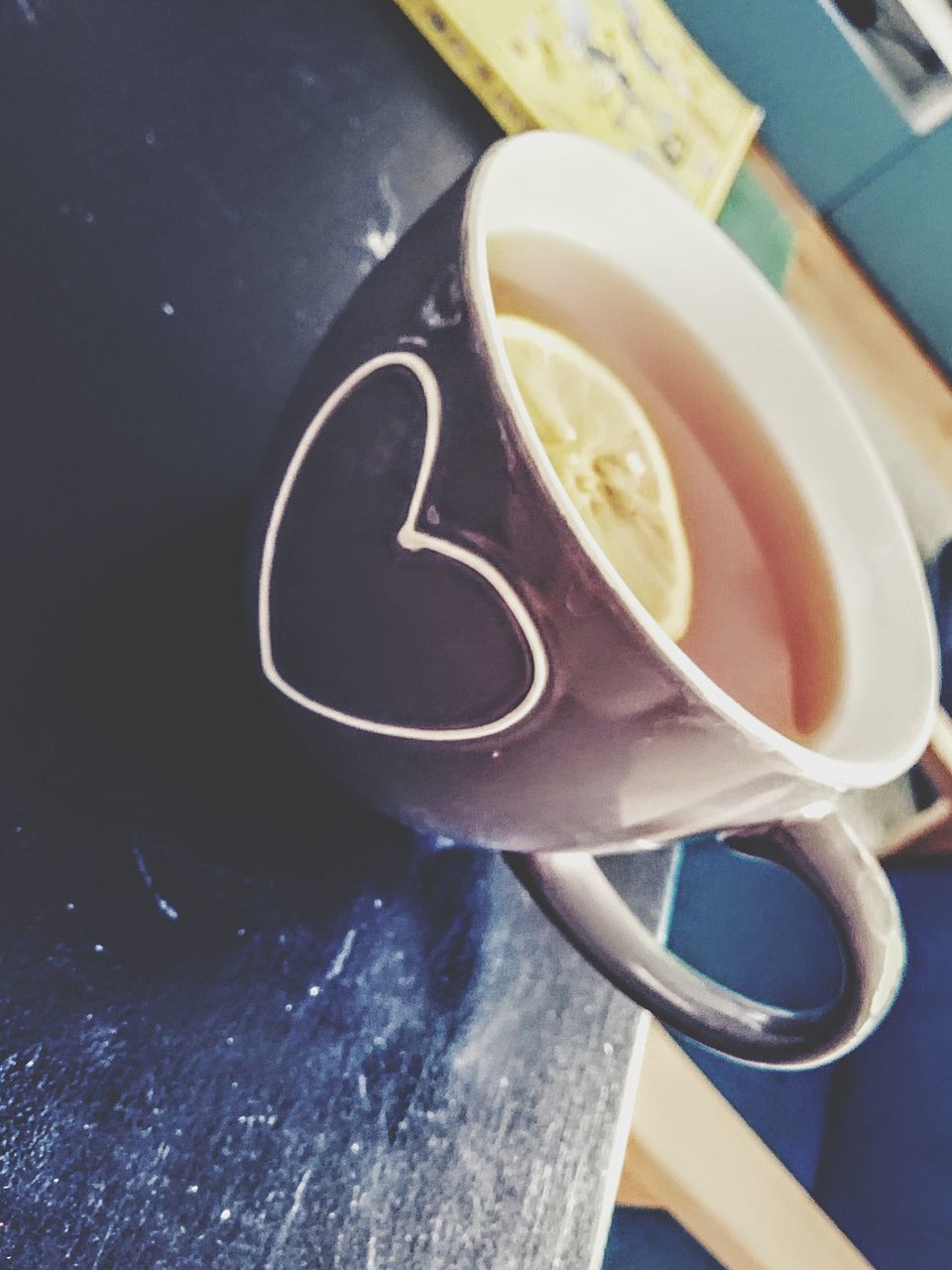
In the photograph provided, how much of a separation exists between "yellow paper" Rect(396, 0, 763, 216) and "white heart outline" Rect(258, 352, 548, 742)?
275 mm

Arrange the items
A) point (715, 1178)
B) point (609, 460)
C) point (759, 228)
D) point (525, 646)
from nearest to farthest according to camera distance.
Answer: point (525, 646), point (609, 460), point (715, 1178), point (759, 228)

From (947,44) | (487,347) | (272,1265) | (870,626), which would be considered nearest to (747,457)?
(870,626)

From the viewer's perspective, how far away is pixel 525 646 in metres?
0.21

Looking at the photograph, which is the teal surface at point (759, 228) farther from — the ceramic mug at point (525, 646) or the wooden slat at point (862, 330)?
the ceramic mug at point (525, 646)

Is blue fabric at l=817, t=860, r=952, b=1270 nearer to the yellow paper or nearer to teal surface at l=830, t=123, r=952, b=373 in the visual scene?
teal surface at l=830, t=123, r=952, b=373

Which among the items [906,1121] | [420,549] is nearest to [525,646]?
[420,549]

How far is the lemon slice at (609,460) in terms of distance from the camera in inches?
11.7

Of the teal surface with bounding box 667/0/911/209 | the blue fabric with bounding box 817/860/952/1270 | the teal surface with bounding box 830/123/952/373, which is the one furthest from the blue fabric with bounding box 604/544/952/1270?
the teal surface with bounding box 667/0/911/209

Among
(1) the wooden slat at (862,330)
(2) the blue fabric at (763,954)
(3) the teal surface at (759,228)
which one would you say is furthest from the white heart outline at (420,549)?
(2) the blue fabric at (763,954)

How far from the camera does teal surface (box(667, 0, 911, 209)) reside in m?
0.99

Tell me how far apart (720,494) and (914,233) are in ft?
2.95

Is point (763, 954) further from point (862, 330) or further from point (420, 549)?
point (420, 549)

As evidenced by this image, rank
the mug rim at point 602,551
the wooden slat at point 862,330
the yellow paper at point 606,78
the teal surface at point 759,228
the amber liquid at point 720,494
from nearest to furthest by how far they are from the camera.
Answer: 1. the mug rim at point 602,551
2. the amber liquid at point 720,494
3. the yellow paper at point 606,78
4. the teal surface at point 759,228
5. the wooden slat at point 862,330

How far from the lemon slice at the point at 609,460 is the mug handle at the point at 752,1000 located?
9cm
